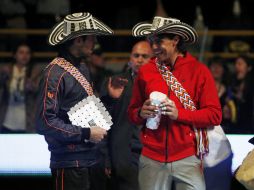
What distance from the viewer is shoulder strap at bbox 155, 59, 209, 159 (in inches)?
261

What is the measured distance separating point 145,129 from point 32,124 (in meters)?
4.02

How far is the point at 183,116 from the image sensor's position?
650 centimetres

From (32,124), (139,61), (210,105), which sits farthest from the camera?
(32,124)

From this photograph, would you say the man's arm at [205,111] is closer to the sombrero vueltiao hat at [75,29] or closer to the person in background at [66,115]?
the person in background at [66,115]

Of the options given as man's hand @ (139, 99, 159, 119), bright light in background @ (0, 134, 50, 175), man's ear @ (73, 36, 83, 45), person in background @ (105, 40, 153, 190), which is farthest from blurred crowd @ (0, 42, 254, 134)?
man's hand @ (139, 99, 159, 119)

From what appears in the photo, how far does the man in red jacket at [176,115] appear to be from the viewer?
21.6ft

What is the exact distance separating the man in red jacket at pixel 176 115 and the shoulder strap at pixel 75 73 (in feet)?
1.31

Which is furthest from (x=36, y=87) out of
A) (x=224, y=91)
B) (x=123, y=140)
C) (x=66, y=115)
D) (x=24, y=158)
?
(x=66, y=115)

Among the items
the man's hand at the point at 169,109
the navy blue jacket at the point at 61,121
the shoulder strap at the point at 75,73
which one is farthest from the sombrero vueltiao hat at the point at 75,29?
the man's hand at the point at 169,109

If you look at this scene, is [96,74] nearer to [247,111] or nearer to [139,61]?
[247,111]

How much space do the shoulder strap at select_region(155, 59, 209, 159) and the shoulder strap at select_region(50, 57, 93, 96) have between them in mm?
538

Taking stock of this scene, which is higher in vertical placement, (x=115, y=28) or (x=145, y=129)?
(x=115, y=28)

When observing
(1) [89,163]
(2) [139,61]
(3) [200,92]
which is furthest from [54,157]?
(2) [139,61]

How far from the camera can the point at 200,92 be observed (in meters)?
6.66
